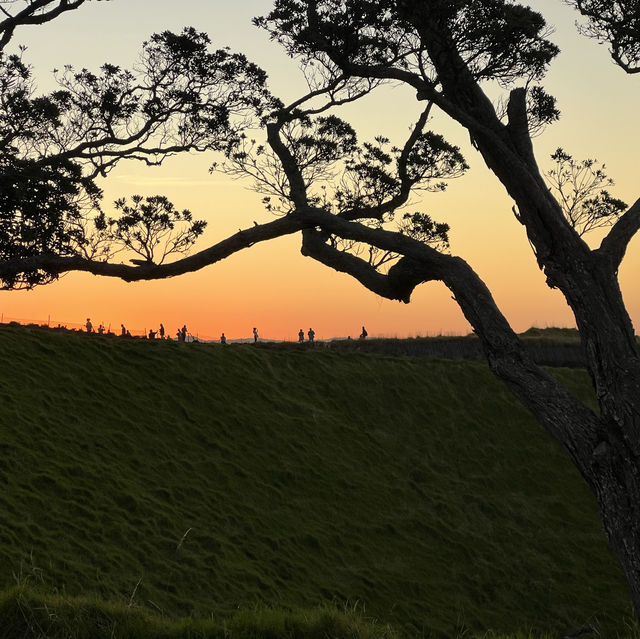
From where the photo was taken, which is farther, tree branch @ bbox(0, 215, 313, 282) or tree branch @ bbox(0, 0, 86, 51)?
tree branch @ bbox(0, 0, 86, 51)

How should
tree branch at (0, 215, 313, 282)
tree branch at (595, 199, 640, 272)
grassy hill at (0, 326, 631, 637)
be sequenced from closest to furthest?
tree branch at (595, 199, 640, 272) < tree branch at (0, 215, 313, 282) < grassy hill at (0, 326, 631, 637)

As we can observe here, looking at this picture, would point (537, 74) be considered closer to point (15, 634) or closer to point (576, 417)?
point (576, 417)

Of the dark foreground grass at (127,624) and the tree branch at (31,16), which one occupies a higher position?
the tree branch at (31,16)

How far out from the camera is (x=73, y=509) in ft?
51.3

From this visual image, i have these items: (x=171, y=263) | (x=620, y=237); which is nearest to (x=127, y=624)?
(x=171, y=263)

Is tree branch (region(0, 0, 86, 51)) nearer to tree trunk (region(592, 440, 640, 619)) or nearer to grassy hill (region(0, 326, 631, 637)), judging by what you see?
grassy hill (region(0, 326, 631, 637))

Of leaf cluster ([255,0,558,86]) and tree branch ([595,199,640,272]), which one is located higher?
leaf cluster ([255,0,558,86])

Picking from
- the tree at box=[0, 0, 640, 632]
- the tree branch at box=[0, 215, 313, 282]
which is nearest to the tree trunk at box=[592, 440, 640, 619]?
the tree at box=[0, 0, 640, 632]

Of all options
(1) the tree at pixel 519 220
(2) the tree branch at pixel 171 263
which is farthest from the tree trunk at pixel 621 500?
(2) the tree branch at pixel 171 263

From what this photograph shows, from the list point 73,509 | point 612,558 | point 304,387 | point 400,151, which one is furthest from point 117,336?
point 612,558

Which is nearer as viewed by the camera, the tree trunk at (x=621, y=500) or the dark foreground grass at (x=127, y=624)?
the dark foreground grass at (x=127, y=624)

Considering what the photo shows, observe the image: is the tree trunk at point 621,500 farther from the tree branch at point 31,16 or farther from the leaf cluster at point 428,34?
the tree branch at point 31,16

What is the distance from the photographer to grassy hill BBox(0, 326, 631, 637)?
49.8 ft

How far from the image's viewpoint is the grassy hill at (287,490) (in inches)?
598
